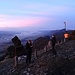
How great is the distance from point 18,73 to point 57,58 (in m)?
3.39

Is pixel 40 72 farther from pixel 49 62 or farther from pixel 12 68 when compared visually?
pixel 12 68

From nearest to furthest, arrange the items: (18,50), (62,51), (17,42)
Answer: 1. (62,51)
2. (18,50)
3. (17,42)

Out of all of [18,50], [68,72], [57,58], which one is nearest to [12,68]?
[57,58]

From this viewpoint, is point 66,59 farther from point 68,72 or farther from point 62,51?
point 62,51

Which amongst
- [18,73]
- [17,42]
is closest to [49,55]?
[18,73]

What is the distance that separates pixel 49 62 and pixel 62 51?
188 inches

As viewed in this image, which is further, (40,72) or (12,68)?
(12,68)

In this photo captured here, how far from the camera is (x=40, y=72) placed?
81.2ft

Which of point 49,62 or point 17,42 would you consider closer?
point 49,62

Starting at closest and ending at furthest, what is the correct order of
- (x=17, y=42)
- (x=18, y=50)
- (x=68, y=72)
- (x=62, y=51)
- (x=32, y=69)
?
1. (x=68, y=72)
2. (x=32, y=69)
3. (x=62, y=51)
4. (x=18, y=50)
5. (x=17, y=42)

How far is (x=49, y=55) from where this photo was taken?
2864 cm

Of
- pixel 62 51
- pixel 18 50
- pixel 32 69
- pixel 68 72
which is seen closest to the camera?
pixel 68 72

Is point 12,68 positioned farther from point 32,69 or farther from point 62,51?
point 62,51

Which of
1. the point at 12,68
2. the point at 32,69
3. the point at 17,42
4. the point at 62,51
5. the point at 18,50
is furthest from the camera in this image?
the point at 17,42
